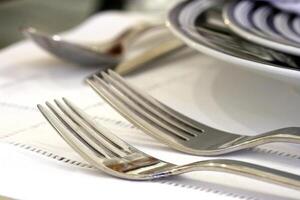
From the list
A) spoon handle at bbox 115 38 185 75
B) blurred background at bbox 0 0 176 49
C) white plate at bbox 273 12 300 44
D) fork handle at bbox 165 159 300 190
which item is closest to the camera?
fork handle at bbox 165 159 300 190

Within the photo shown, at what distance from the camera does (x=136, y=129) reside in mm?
381

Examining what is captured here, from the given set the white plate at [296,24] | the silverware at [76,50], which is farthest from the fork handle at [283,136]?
the silverware at [76,50]

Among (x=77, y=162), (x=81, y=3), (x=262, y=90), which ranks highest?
(x=81, y=3)

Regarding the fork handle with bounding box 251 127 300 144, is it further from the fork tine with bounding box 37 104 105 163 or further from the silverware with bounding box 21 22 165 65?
the silverware with bounding box 21 22 165 65

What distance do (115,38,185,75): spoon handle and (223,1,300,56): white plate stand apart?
0.09m

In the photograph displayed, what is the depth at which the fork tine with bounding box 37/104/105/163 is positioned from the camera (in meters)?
0.32

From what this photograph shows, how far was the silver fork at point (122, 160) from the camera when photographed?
28 centimetres

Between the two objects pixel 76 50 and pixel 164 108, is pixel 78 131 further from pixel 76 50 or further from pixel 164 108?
pixel 76 50

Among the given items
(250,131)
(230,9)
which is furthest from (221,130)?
(230,9)

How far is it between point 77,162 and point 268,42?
0.15 meters

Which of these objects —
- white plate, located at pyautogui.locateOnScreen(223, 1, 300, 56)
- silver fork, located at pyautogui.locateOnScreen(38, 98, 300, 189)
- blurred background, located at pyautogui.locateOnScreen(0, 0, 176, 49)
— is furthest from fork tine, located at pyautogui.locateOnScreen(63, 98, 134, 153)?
blurred background, located at pyautogui.locateOnScreen(0, 0, 176, 49)

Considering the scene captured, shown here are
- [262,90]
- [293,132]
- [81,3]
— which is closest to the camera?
[293,132]

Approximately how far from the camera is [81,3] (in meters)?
1.05

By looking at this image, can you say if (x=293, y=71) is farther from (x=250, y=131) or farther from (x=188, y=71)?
(x=188, y=71)
